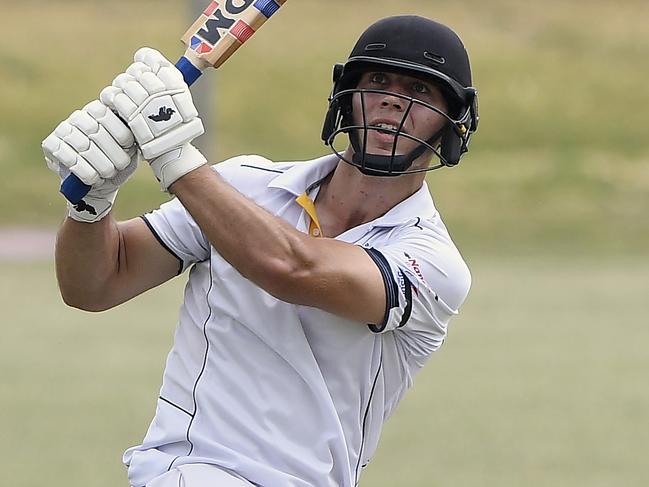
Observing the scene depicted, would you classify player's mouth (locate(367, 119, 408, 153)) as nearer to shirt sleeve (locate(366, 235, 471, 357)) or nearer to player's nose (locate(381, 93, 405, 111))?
player's nose (locate(381, 93, 405, 111))

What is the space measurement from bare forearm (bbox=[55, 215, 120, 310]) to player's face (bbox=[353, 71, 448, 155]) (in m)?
0.62

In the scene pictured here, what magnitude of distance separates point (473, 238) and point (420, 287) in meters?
10.6

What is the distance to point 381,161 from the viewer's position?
3061 mm

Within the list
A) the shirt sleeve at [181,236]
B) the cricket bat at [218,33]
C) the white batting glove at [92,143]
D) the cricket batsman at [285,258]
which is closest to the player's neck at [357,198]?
the cricket batsman at [285,258]

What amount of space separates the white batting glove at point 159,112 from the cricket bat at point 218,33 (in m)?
0.17

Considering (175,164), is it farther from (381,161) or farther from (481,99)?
(481,99)

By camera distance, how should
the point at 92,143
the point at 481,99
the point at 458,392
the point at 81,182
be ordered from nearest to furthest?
1. the point at 92,143
2. the point at 81,182
3. the point at 458,392
4. the point at 481,99

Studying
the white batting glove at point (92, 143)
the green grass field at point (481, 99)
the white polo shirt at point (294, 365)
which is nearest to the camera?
the white batting glove at point (92, 143)

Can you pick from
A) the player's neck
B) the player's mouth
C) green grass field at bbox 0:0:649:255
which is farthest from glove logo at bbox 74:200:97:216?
green grass field at bbox 0:0:649:255

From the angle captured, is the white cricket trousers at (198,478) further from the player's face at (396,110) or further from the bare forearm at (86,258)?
the player's face at (396,110)

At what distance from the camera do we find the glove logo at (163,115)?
8.77 ft

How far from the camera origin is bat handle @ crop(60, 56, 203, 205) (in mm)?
2844

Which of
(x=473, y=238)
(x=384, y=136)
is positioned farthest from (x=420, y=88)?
(x=473, y=238)

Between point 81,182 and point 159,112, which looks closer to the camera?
point 159,112
